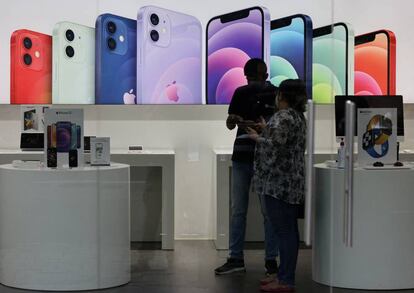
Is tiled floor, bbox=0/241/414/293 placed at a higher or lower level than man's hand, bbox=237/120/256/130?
lower

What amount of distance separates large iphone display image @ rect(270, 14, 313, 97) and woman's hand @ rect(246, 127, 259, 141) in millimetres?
476

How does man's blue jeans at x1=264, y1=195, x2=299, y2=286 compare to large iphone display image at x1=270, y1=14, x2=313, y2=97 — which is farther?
large iphone display image at x1=270, y1=14, x2=313, y2=97

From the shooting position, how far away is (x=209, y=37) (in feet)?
16.6

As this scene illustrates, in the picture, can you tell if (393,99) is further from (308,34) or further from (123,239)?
(123,239)

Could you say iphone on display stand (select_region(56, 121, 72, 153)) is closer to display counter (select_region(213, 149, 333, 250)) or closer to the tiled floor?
the tiled floor

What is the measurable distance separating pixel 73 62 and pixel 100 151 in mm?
670

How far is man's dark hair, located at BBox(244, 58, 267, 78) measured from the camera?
4965 millimetres

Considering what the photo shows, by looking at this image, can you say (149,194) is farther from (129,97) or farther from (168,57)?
(168,57)

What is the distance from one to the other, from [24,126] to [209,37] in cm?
134

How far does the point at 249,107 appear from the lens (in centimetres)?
488

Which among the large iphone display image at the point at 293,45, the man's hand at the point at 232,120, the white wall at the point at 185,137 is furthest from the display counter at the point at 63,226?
the large iphone display image at the point at 293,45

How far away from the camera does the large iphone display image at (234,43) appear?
5.02m

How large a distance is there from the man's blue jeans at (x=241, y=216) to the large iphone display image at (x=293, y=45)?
0.71 m

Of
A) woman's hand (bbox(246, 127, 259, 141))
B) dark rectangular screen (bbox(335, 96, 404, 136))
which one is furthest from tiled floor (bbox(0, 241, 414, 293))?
dark rectangular screen (bbox(335, 96, 404, 136))
